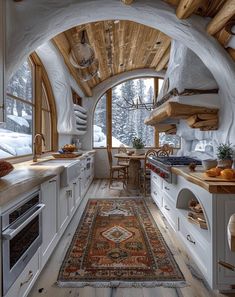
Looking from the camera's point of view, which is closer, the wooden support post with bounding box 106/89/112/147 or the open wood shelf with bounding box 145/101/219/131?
the open wood shelf with bounding box 145/101/219/131

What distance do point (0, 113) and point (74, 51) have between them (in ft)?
7.41

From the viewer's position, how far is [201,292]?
1.83 m

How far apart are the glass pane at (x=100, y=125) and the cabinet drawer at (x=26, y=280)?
5818mm

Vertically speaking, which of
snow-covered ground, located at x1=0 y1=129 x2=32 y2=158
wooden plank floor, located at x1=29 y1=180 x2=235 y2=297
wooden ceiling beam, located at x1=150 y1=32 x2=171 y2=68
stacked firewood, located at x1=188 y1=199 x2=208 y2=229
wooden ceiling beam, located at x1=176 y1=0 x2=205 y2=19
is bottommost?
wooden plank floor, located at x1=29 y1=180 x2=235 y2=297

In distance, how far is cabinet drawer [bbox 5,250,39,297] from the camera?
1.39 m

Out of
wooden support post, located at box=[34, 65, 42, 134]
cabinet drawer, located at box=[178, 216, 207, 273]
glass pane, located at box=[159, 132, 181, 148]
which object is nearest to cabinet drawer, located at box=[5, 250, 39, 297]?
cabinet drawer, located at box=[178, 216, 207, 273]

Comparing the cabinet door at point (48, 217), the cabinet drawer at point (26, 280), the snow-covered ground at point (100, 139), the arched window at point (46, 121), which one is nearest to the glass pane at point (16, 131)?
the arched window at point (46, 121)

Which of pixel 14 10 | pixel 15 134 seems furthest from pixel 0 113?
pixel 15 134

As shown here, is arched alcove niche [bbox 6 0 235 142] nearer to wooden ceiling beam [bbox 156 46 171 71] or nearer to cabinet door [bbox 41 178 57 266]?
cabinet door [bbox 41 178 57 266]

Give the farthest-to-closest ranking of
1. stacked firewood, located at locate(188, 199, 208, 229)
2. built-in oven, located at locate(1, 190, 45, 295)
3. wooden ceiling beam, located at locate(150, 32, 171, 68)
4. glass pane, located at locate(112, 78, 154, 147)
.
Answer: glass pane, located at locate(112, 78, 154, 147)
wooden ceiling beam, located at locate(150, 32, 171, 68)
stacked firewood, located at locate(188, 199, 208, 229)
built-in oven, located at locate(1, 190, 45, 295)

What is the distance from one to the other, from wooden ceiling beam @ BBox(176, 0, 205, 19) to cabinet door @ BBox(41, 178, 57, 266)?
1.85 metres

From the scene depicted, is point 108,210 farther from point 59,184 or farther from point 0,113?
point 0,113

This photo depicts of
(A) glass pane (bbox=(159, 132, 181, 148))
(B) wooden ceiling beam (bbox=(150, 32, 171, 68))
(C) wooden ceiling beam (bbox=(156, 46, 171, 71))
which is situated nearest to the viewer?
(B) wooden ceiling beam (bbox=(150, 32, 171, 68))

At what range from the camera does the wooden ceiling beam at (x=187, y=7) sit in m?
1.80
